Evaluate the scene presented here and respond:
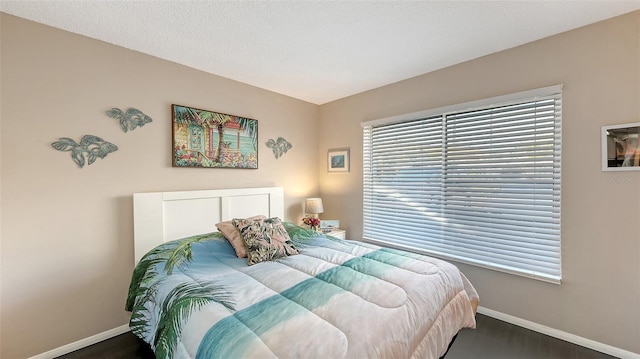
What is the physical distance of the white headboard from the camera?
230cm

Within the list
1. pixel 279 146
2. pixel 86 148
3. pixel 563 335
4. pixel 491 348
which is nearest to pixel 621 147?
pixel 563 335

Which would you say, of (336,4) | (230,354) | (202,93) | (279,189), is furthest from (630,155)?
(202,93)

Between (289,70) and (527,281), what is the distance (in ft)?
9.86

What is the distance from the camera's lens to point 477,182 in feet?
8.34

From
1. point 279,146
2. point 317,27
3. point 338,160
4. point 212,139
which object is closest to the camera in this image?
point 317,27

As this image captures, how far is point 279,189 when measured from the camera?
3420 millimetres

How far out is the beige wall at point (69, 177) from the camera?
1.85 metres

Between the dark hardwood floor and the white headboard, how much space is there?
69 centimetres

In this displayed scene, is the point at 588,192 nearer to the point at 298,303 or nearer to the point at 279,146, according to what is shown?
the point at 298,303

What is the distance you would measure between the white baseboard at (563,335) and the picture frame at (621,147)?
1.32 metres

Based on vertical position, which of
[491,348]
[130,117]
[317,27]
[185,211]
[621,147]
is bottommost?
[491,348]

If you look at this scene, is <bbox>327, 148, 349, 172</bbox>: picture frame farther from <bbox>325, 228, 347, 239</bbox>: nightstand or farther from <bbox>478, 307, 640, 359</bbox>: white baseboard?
<bbox>478, 307, 640, 359</bbox>: white baseboard

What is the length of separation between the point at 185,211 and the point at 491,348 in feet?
9.47

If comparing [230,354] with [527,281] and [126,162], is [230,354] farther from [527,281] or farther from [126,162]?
[527,281]
